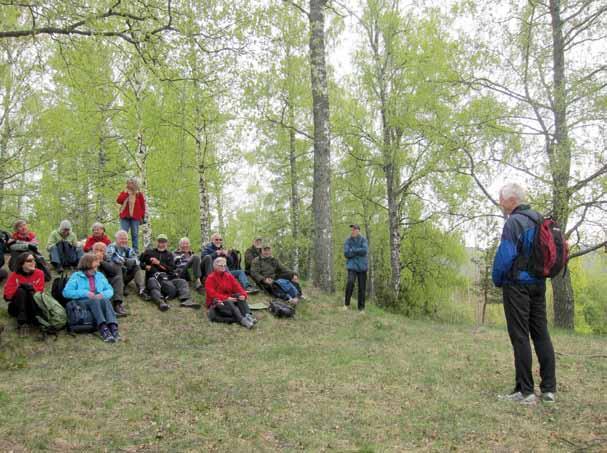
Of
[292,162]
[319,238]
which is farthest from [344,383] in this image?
[292,162]

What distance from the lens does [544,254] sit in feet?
14.0

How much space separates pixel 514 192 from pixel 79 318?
611cm

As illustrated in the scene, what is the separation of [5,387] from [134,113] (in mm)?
11401

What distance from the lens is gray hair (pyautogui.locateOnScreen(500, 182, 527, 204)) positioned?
14.7ft

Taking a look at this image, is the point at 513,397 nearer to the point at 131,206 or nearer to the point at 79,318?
the point at 79,318

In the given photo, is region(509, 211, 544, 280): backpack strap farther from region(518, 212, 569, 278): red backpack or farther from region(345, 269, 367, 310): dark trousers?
region(345, 269, 367, 310): dark trousers

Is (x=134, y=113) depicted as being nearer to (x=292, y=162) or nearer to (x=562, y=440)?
(x=292, y=162)

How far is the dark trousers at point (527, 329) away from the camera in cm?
439

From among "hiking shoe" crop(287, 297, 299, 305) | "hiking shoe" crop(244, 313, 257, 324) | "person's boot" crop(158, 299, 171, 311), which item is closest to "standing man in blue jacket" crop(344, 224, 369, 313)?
"hiking shoe" crop(287, 297, 299, 305)

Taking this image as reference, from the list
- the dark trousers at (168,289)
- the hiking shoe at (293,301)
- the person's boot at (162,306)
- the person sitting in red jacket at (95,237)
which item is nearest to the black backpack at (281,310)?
the hiking shoe at (293,301)

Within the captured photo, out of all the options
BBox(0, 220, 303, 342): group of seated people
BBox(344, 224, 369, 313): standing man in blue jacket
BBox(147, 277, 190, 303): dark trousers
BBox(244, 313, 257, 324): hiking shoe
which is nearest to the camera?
BBox(0, 220, 303, 342): group of seated people

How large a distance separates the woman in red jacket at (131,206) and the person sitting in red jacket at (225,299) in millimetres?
2525

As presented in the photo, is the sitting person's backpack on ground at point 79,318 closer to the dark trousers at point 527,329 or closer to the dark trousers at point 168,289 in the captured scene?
the dark trousers at point 168,289

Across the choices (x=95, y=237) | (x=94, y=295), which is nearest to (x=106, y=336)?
(x=94, y=295)
